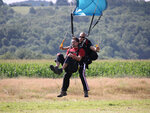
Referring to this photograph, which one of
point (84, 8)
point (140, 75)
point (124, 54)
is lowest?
point (124, 54)

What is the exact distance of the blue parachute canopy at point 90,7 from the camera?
11336 millimetres

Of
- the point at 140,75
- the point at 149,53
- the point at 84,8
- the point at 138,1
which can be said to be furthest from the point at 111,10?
the point at 84,8

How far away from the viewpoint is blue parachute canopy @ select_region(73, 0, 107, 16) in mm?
11336

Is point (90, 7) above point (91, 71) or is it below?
above

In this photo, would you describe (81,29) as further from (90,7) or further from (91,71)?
(90,7)

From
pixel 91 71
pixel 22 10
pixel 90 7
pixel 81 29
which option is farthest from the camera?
pixel 22 10

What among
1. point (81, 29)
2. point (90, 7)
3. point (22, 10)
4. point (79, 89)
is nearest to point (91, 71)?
point (79, 89)

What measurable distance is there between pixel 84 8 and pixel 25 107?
443 cm

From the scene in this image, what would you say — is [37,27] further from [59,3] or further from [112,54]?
[59,3]

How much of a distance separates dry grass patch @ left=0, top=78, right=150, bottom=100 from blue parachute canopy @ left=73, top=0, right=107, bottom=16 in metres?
7.76

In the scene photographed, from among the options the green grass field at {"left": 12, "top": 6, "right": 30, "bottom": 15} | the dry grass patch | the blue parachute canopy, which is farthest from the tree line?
the blue parachute canopy

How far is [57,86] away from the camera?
2112cm

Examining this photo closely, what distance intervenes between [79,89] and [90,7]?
9.56m

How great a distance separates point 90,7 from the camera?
11445mm
